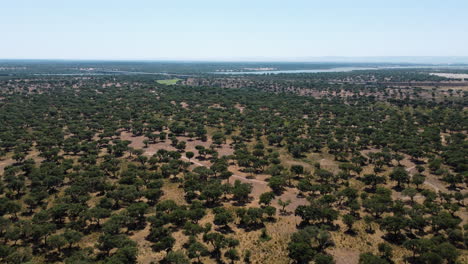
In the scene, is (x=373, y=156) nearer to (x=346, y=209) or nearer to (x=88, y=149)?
(x=346, y=209)

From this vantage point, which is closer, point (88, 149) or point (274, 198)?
point (274, 198)

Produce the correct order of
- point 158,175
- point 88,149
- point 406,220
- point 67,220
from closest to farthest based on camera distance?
point 406,220 < point 67,220 < point 158,175 < point 88,149

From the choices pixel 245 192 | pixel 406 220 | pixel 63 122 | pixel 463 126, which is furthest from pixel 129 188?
pixel 463 126

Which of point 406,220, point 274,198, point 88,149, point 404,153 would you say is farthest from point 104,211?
point 404,153

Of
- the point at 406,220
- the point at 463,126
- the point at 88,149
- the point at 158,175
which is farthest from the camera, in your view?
the point at 463,126

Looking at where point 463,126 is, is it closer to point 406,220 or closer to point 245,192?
point 406,220

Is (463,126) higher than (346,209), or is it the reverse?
(463,126)
